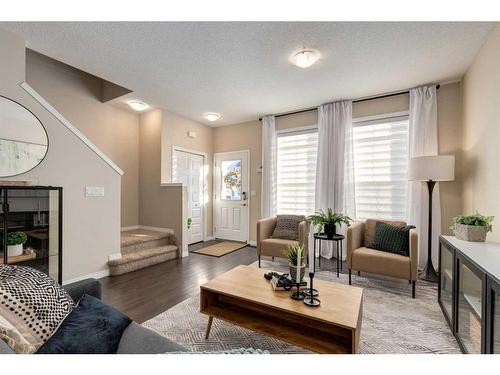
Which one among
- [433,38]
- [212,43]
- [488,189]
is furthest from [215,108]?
[488,189]

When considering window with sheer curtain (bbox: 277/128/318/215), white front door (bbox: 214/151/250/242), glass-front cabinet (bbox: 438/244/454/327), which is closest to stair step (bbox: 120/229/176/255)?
white front door (bbox: 214/151/250/242)

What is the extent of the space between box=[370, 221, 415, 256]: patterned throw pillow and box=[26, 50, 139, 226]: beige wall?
4.39 meters

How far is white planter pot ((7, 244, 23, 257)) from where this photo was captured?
2.18 metres

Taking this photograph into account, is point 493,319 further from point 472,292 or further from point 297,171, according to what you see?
point 297,171

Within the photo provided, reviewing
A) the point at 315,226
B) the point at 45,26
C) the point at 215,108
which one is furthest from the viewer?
the point at 215,108

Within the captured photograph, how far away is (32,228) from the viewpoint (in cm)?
239

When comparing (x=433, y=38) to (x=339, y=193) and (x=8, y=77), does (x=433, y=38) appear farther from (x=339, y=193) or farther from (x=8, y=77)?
(x=8, y=77)

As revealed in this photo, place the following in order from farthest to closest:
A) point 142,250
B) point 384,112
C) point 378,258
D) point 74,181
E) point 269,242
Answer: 1. point 142,250
2. point 384,112
3. point 269,242
4. point 74,181
5. point 378,258

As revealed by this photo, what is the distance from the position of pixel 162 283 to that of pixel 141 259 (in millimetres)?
788

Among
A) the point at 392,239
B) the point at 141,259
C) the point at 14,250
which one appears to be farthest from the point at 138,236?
the point at 392,239
